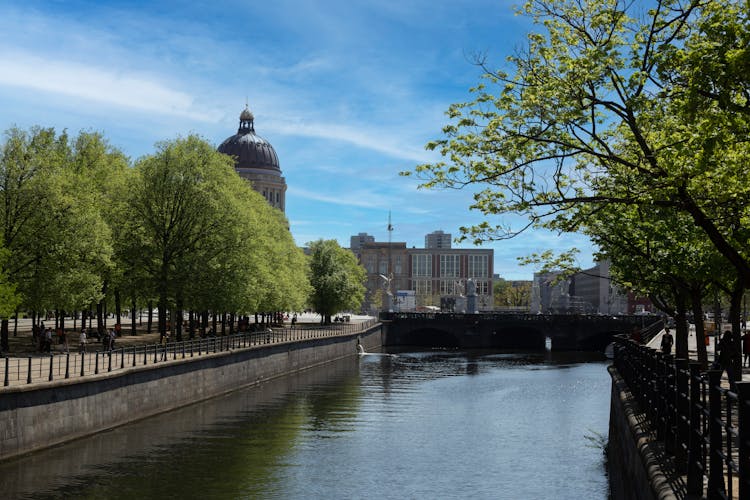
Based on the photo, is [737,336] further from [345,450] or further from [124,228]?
[124,228]

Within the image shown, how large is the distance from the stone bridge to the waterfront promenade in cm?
4379

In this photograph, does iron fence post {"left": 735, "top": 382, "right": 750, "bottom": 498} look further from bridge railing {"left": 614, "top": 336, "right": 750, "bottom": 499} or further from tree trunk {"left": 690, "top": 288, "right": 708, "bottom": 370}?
tree trunk {"left": 690, "top": 288, "right": 708, "bottom": 370}

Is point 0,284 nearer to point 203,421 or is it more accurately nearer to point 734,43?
point 203,421

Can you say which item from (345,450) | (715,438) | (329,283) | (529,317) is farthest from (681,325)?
(529,317)

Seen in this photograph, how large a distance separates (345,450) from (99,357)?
16.0 meters

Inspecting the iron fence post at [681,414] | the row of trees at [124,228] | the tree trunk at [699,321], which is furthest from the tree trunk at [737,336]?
the row of trees at [124,228]

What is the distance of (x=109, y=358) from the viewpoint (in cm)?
3388

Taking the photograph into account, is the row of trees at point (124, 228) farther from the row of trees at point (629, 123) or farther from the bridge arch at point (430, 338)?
the bridge arch at point (430, 338)

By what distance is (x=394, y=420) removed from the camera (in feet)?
129

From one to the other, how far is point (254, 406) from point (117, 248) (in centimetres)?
1537

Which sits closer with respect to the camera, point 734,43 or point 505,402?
point 734,43

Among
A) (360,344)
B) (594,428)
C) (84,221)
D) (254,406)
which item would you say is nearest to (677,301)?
(594,428)

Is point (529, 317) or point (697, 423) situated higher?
point (529, 317)

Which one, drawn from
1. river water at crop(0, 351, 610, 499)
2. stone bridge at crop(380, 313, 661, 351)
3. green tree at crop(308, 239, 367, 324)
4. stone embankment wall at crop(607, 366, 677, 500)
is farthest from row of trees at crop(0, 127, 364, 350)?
stone bridge at crop(380, 313, 661, 351)
